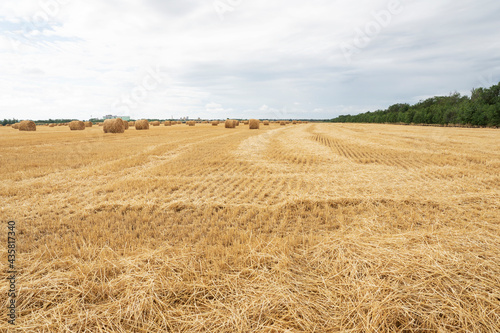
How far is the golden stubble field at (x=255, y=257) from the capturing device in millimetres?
2340

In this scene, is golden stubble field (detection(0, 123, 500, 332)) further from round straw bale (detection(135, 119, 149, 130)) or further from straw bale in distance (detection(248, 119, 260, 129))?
straw bale in distance (detection(248, 119, 260, 129))

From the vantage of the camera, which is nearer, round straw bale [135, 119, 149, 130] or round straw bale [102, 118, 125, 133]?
round straw bale [102, 118, 125, 133]

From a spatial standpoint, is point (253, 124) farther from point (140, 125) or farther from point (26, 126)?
point (26, 126)

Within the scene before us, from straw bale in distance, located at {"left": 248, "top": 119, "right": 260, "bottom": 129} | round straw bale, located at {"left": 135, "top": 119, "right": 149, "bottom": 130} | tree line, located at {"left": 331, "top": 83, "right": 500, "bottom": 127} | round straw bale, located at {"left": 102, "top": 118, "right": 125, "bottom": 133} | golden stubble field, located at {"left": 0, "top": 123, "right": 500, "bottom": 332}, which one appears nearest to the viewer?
golden stubble field, located at {"left": 0, "top": 123, "right": 500, "bottom": 332}

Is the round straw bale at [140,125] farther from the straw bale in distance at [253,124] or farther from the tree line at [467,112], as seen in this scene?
the tree line at [467,112]

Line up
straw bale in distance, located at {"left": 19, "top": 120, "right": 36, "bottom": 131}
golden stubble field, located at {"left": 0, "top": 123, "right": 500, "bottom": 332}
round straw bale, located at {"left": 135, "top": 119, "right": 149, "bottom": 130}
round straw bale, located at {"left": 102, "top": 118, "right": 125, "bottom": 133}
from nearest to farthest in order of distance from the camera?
golden stubble field, located at {"left": 0, "top": 123, "right": 500, "bottom": 332}, round straw bale, located at {"left": 102, "top": 118, "right": 125, "bottom": 133}, straw bale in distance, located at {"left": 19, "top": 120, "right": 36, "bottom": 131}, round straw bale, located at {"left": 135, "top": 119, "right": 149, "bottom": 130}

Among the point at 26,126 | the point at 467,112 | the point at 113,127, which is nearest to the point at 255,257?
the point at 113,127

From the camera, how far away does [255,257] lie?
133 inches

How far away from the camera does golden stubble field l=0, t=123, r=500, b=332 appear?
2340 mm

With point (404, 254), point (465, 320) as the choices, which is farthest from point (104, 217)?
point (465, 320)

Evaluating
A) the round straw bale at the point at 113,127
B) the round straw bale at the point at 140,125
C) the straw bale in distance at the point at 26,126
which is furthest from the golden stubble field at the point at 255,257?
the straw bale in distance at the point at 26,126

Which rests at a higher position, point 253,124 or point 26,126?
point 253,124

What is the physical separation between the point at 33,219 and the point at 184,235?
345 centimetres

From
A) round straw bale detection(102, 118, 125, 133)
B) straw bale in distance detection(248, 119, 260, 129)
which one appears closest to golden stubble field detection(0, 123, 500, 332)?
round straw bale detection(102, 118, 125, 133)
